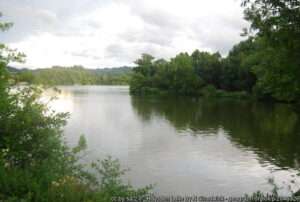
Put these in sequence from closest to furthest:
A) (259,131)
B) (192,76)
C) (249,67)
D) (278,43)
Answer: (278,43) < (259,131) < (249,67) < (192,76)

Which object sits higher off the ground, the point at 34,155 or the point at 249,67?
the point at 249,67

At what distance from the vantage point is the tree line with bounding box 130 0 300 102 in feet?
26.2

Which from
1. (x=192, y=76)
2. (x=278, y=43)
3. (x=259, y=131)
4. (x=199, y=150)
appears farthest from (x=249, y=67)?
(x=278, y=43)

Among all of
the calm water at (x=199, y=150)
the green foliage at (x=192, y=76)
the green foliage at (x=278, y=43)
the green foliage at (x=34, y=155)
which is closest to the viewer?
the green foliage at (x=34, y=155)

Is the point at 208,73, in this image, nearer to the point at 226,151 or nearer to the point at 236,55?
the point at 236,55

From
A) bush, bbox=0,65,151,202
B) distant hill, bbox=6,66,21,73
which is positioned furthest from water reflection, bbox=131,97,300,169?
distant hill, bbox=6,66,21,73

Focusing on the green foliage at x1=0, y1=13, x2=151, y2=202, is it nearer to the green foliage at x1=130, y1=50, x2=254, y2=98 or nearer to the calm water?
the calm water

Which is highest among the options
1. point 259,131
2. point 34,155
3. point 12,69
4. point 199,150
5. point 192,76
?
point 192,76

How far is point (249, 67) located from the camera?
224 feet

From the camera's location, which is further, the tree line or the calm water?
the calm water

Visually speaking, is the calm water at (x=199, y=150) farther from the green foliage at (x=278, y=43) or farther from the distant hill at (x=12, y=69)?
the green foliage at (x=278, y=43)

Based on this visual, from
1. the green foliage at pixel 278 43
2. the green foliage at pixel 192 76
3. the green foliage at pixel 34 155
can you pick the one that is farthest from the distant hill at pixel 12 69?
the green foliage at pixel 192 76

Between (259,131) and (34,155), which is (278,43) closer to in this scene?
(34,155)

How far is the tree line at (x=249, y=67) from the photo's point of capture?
26.2ft
